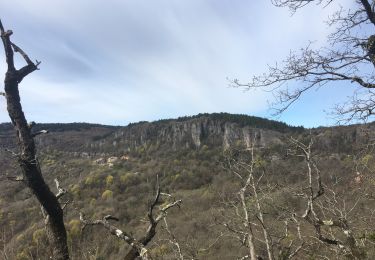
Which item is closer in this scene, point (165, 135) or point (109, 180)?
point (109, 180)

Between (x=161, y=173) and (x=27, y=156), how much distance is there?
10643 centimetres

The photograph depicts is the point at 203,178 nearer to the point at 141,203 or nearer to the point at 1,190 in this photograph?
the point at 141,203

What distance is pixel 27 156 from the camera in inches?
195

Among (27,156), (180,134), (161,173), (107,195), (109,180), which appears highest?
(180,134)

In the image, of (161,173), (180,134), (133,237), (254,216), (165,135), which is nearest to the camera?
(133,237)

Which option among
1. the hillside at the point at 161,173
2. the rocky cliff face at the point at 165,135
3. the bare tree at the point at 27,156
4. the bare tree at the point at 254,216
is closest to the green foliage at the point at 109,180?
the hillside at the point at 161,173

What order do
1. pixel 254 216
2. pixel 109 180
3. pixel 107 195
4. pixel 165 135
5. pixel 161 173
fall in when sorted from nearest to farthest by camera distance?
pixel 254 216 → pixel 107 195 → pixel 161 173 → pixel 109 180 → pixel 165 135

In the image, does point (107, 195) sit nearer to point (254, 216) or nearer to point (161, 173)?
point (161, 173)

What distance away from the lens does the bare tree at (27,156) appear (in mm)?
4945

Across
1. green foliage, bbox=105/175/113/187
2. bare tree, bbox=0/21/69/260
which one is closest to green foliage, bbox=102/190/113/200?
green foliage, bbox=105/175/113/187

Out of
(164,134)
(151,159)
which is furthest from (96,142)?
(151,159)

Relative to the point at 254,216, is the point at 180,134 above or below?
above

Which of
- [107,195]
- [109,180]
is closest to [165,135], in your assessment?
[109,180]

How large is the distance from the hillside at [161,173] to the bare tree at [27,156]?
4.48 metres
